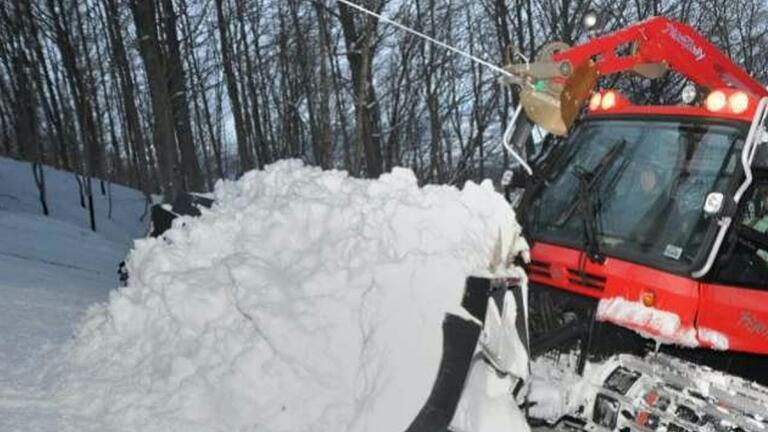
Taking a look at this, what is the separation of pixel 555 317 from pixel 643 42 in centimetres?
181

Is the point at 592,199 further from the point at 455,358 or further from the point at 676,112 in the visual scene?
the point at 455,358

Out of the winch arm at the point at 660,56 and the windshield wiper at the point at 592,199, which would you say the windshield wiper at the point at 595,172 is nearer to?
the windshield wiper at the point at 592,199

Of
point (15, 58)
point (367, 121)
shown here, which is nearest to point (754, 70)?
point (367, 121)

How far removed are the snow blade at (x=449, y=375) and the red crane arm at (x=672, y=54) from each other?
2.28 m

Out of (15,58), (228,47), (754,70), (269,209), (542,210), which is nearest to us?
(269,209)

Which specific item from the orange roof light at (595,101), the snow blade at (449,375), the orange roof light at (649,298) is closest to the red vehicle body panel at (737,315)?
the orange roof light at (649,298)

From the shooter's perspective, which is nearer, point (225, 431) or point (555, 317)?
point (225, 431)

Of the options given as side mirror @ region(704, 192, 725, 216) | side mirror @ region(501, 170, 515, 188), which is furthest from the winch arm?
side mirror @ region(704, 192, 725, 216)

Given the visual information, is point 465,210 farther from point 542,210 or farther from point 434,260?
point 542,210

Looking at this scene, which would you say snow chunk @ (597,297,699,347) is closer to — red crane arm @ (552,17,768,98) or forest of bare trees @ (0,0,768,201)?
red crane arm @ (552,17,768,98)

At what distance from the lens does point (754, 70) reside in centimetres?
2819

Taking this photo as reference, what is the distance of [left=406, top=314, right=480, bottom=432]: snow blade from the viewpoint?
10.4ft

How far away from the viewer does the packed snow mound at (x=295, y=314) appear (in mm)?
3426

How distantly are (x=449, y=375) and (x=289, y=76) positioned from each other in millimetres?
25974
